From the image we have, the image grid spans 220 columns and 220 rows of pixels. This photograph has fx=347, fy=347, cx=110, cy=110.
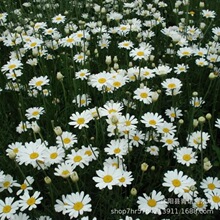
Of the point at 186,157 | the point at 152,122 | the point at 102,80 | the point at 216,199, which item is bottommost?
the point at 216,199

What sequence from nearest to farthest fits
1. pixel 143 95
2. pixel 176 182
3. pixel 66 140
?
pixel 176 182
pixel 66 140
pixel 143 95

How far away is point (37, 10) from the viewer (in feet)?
18.2

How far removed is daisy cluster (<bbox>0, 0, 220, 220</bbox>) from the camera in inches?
91.6

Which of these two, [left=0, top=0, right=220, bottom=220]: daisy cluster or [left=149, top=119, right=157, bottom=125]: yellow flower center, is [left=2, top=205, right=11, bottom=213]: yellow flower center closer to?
[left=0, top=0, right=220, bottom=220]: daisy cluster

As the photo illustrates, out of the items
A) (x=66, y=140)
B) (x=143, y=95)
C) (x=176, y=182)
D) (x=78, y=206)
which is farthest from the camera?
(x=143, y=95)

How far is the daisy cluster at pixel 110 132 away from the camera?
2.33m

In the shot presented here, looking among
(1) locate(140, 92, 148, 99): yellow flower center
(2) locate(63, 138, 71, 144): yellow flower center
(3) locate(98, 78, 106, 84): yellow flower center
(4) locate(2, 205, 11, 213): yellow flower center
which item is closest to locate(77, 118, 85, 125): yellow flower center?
(2) locate(63, 138, 71, 144): yellow flower center

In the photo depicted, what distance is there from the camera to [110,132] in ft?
9.64

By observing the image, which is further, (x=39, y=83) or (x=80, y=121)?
(x=39, y=83)

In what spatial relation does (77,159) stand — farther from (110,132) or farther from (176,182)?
(176,182)

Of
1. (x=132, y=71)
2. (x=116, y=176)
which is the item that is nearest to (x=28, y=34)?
(x=132, y=71)

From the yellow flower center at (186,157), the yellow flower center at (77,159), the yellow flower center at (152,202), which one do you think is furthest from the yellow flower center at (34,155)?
the yellow flower center at (186,157)

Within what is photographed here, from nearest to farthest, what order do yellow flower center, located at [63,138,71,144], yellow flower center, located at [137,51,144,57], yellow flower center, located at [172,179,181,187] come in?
yellow flower center, located at [172,179,181,187]
yellow flower center, located at [63,138,71,144]
yellow flower center, located at [137,51,144,57]

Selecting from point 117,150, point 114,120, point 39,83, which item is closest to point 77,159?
point 117,150
